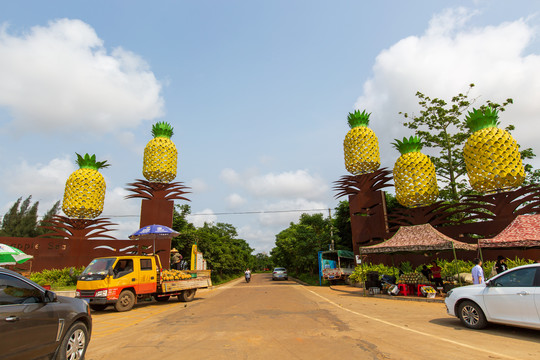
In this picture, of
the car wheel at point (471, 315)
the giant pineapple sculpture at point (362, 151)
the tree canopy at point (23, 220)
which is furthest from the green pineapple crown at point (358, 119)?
the tree canopy at point (23, 220)

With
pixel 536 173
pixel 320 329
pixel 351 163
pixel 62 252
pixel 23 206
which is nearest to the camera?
pixel 320 329

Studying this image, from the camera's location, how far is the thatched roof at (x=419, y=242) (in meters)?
13.6

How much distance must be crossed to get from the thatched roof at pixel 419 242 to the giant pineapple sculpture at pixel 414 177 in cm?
433

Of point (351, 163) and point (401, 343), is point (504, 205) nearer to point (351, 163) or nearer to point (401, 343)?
point (351, 163)

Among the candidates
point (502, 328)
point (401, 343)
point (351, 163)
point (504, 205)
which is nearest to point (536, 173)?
point (504, 205)

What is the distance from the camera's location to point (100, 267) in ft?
36.6

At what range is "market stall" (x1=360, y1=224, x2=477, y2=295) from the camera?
44.8ft

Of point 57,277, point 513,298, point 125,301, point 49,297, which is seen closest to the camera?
point 49,297

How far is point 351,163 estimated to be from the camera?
76.2 feet

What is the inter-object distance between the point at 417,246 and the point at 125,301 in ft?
41.2

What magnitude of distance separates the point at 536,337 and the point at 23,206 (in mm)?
61848

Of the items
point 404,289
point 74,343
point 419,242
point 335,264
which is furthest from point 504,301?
point 335,264

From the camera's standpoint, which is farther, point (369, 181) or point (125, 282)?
point (369, 181)

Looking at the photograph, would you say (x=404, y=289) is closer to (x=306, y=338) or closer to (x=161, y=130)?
(x=306, y=338)
